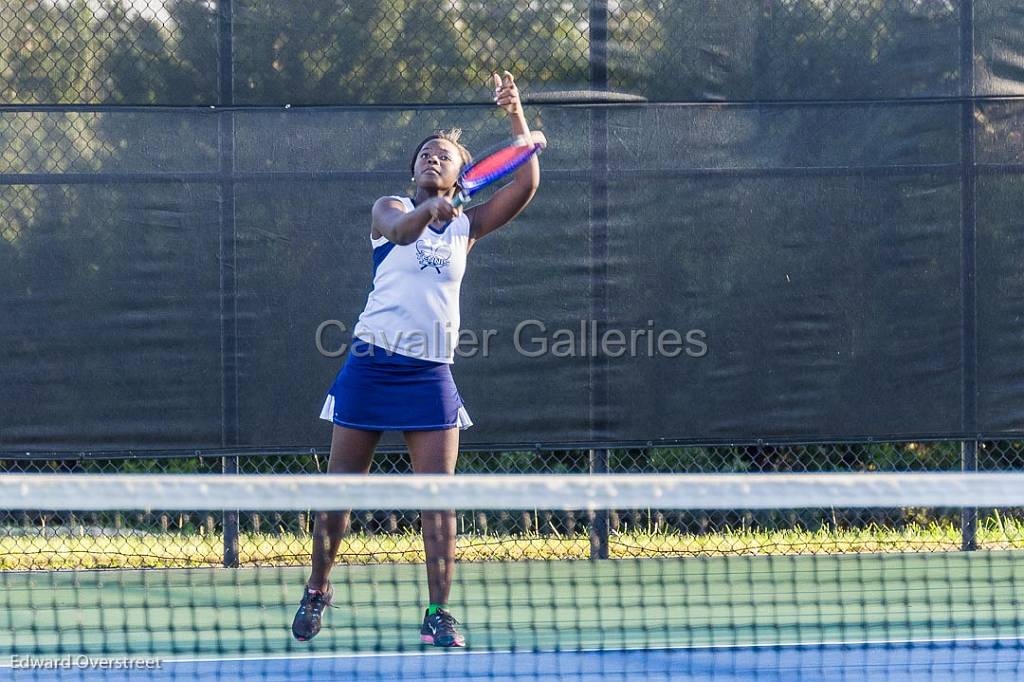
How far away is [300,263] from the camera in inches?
203

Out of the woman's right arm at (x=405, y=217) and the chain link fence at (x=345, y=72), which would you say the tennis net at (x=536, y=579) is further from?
the woman's right arm at (x=405, y=217)

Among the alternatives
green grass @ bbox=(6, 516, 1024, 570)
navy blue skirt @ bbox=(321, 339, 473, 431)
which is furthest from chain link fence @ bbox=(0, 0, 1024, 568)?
navy blue skirt @ bbox=(321, 339, 473, 431)

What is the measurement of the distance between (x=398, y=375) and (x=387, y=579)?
4.75 ft

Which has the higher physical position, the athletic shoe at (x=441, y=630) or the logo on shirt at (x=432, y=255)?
the logo on shirt at (x=432, y=255)

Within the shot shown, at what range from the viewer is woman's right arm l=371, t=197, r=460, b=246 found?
137 inches

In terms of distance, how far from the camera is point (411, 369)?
386cm

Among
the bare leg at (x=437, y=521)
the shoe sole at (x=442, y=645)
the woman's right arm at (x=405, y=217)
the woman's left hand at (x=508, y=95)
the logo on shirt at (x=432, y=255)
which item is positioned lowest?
the shoe sole at (x=442, y=645)

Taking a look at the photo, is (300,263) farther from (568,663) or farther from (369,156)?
(568,663)

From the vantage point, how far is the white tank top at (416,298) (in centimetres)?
383

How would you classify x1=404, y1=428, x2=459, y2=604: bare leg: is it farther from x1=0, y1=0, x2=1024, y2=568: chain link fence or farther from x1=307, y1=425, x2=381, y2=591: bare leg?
x1=0, y1=0, x2=1024, y2=568: chain link fence

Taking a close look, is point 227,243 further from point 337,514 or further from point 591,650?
point 591,650

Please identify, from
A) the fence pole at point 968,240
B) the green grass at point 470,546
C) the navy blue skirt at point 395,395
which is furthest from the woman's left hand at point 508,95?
the fence pole at point 968,240

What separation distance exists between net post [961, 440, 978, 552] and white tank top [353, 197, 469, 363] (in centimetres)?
254

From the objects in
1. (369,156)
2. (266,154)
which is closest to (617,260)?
(369,156)
